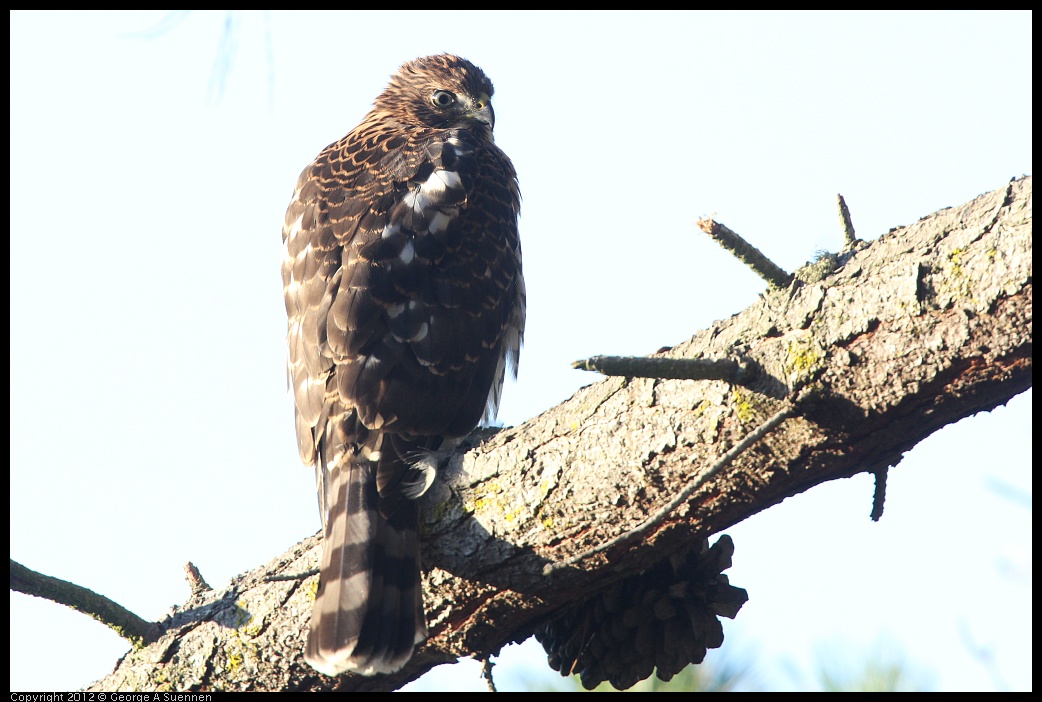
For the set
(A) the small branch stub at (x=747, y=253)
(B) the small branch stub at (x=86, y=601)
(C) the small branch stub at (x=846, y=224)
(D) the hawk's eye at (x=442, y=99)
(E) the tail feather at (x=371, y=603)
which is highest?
(D) the hawk's eye at (x=442, y=99)

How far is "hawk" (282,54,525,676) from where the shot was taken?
9.39 ft

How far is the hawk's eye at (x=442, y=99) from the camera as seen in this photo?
555 centimetres

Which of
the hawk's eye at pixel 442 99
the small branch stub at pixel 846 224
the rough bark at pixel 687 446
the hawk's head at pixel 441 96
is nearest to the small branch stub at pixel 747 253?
the rough bark at pixel 687 446

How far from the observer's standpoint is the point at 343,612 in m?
2.83

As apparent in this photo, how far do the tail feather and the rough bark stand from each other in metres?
0.07

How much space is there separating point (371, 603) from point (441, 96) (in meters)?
3.49

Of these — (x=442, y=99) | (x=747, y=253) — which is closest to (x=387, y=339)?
(x=747, y=253)

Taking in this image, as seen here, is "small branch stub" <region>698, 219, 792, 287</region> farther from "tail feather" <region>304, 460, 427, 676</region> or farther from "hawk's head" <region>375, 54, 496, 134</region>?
"hawk's head" <region>375, 54, 496, 134</region>

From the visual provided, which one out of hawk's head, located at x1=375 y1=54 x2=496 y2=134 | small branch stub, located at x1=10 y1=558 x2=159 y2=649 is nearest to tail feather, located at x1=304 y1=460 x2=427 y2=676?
small branch stub, located at x1=10 y1=558 x2=159 y2=649

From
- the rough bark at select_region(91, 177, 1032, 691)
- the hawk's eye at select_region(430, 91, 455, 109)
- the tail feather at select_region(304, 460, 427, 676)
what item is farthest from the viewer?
the hawk's eye at select_region(430, 91, 455, 109)

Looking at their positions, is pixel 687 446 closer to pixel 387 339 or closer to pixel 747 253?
pixel 747 253

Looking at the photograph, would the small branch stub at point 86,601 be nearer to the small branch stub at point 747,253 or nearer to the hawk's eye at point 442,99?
the small branch stub at point 747,253

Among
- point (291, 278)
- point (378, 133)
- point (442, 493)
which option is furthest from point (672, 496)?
point (378, 133)

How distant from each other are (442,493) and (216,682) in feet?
2.96
